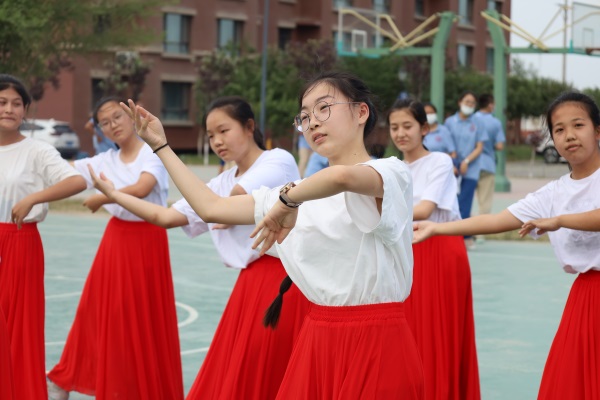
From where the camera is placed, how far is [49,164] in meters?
5.69

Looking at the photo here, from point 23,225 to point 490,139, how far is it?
899 centimetres

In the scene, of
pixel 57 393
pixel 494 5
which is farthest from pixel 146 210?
pixel 494 5

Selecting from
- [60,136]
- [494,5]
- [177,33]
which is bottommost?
[60,136]

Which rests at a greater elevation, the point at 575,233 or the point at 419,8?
the point at 419,8

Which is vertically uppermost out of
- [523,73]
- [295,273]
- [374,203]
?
[523,73]

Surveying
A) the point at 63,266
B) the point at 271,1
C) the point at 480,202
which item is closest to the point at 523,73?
the point at 271,1

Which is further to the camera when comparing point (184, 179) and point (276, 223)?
point (184, 179)

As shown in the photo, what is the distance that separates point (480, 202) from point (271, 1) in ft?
107

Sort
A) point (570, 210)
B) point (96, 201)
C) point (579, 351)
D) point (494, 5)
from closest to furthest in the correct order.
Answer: point (579, 351), point (570, 210), point (96, 201), point (494, 5)

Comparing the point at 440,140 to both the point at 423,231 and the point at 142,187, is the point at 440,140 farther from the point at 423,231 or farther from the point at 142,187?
the point at 423,231

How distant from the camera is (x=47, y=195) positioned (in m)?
5.52

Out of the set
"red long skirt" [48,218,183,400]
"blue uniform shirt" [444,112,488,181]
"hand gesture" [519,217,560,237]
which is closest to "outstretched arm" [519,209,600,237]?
"hand gesture" [519,217,560,237]

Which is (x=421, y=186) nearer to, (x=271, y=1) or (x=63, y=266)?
(x=63, y=266)

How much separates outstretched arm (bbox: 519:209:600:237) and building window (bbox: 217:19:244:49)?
39.1 metres
